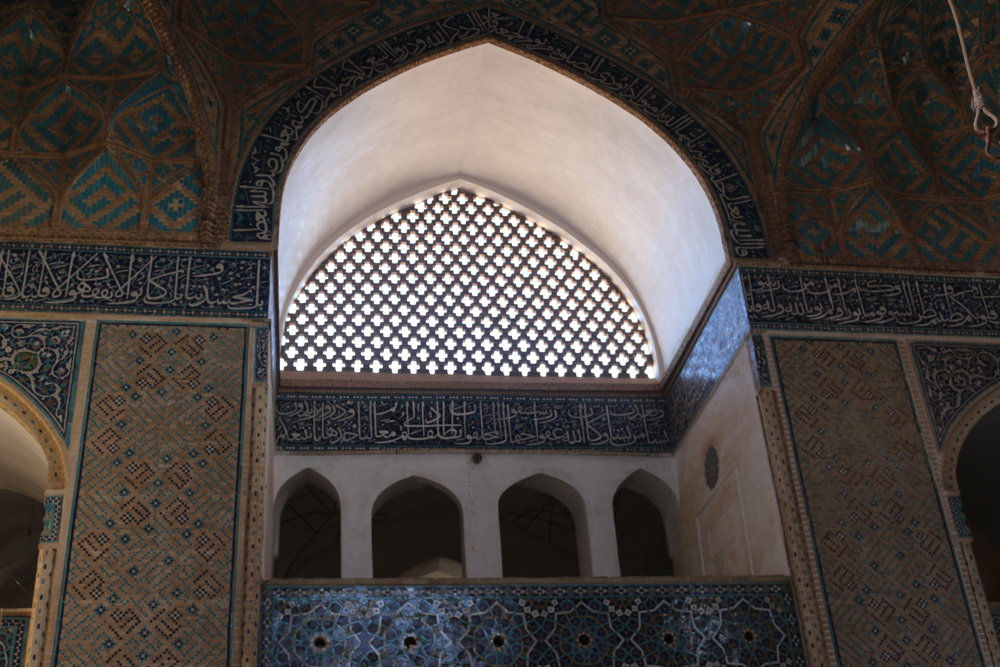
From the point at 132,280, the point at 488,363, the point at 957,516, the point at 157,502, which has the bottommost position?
the point at 957,516

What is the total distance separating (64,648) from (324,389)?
232 cm

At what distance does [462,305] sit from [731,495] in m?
2.21

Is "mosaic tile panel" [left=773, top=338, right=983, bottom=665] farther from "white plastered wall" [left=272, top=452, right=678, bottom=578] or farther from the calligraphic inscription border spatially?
"white plastered wall" [left=272, top=452, right=678, bottom=578]

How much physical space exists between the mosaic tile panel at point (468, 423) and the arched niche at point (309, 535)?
0.79 m

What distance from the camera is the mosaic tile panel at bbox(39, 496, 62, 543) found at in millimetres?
4734

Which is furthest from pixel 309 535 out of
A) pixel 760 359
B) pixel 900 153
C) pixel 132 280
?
pixel 900 153

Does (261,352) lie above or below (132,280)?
below

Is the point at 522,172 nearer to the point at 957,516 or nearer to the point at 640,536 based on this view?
the point at 640,536

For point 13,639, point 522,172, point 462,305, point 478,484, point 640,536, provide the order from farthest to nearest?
point 640,536 < point 522,172 < point 462,305 < point 478,484 < point 13,639

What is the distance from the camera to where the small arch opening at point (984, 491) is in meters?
6.23

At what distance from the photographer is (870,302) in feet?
19.5

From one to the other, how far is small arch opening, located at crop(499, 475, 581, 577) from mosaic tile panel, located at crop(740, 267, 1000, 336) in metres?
2.52

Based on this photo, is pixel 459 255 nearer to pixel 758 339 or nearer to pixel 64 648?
pixel 758 339

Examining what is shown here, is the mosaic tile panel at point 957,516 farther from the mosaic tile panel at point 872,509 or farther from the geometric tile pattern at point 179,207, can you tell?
the geometric tile pattern at point 179,207
